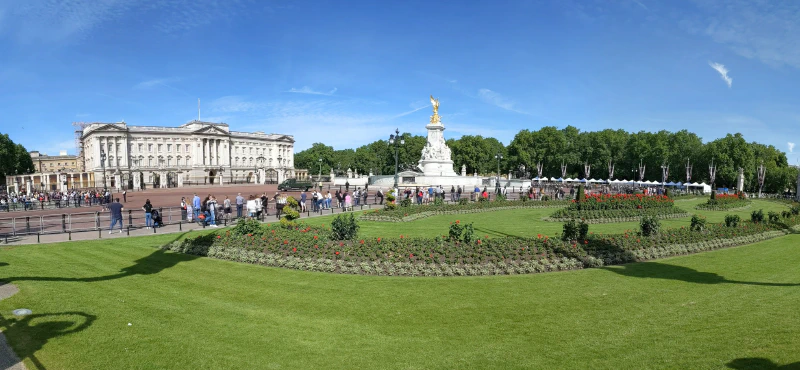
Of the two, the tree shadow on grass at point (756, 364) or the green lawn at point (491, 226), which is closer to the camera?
the tree shadow on grass at point (756, 364)

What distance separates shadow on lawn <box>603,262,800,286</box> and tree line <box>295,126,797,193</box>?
174 feet

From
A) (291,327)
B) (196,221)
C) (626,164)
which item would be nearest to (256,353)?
(291,327)

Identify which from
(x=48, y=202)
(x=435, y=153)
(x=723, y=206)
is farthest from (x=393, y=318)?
(x=435, y=153)

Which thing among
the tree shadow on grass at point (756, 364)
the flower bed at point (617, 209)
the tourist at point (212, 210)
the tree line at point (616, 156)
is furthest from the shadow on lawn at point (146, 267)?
the tree line at point (616, 156)

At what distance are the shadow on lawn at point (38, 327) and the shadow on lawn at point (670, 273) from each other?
41.8ft

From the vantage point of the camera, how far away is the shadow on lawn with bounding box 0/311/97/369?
684 cm

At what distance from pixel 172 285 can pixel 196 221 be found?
12.4m

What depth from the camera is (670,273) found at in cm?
1245

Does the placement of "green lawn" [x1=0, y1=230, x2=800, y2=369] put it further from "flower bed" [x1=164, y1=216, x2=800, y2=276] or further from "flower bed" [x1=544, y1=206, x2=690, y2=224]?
"flower bed" [x1=544, y1=206, x2=690, y2=224]

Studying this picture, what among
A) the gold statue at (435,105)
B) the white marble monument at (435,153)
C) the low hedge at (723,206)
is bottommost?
the low hedge at (723,206)

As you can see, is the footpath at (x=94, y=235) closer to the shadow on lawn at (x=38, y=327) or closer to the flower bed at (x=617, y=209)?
the shadow on lawn at (x=38, y=327)

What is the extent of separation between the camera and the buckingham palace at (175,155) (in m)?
94.9

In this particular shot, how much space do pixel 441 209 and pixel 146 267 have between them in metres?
19.4

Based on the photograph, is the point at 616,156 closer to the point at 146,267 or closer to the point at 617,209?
the point at 617,209
